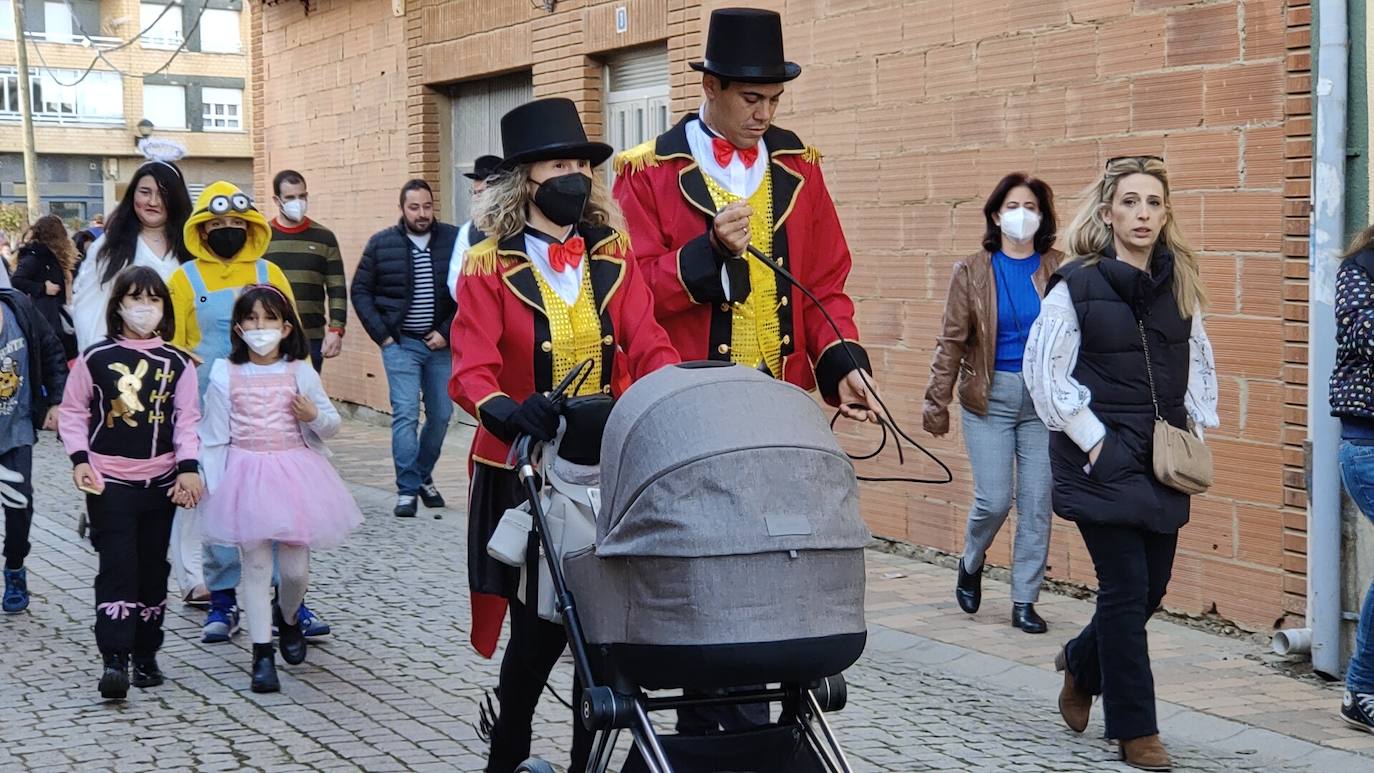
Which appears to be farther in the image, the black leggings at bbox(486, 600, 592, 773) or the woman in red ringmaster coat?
the woman in red ringmaster coat

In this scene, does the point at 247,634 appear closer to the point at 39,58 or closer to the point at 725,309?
the point at 725,309

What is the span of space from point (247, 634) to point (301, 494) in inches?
46.9

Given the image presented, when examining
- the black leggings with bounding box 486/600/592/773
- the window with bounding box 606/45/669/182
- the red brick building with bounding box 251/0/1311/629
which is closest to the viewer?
the black leggings with bounding box 486/600/592/773

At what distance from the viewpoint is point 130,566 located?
22.8ft

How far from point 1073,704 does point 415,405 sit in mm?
6375

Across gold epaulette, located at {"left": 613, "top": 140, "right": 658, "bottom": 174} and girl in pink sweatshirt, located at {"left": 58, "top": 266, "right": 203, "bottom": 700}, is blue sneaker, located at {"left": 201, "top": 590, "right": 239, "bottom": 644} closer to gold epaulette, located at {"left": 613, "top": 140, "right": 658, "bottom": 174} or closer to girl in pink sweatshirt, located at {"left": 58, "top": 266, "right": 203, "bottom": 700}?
girl in pink sweatshirt, located at {"left": 58, "top": 266, "right": 203, "bottom": 700}

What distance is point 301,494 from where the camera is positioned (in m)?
7.20

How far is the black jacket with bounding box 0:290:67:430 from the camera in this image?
841 centimetres

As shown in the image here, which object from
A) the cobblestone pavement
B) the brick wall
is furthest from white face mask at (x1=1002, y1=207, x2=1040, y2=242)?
the brick wall

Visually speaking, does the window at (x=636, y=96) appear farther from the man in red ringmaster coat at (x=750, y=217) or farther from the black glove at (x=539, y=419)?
the black glove at (x=539, y=419)

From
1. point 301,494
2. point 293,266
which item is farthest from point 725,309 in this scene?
point 293,266

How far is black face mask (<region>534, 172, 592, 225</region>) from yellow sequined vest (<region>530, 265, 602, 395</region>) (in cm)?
16

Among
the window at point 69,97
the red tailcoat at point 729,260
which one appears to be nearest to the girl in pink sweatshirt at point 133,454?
the red tailcoat at point 729,260

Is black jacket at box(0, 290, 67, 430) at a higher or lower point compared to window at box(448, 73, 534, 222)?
lower
